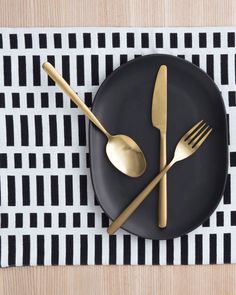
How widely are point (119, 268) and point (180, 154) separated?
6.2 inches

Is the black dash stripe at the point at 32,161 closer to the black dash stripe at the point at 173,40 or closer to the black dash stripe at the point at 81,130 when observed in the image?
the black dash stripe at the point at 81,130

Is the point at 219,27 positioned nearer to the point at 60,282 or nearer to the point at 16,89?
the point at 16,89

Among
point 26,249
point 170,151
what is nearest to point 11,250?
point 26,249

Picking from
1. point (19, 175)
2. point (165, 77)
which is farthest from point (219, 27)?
point (19, 175)

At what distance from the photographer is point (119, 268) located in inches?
23.3

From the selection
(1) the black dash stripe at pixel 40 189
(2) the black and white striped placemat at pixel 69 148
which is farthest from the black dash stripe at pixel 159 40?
(1) the black dash stripe at pixel 40 189

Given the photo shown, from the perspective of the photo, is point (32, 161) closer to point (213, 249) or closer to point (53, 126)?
point (53, 126)

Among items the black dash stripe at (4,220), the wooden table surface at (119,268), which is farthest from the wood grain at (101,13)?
the black dash stripe at (4,220)

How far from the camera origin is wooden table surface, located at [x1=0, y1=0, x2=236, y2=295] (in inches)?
22.8

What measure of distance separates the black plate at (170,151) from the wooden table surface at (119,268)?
2.3 inches

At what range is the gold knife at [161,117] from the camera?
57 centimetres

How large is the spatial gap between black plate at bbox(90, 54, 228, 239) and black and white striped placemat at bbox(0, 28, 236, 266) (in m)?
0.02

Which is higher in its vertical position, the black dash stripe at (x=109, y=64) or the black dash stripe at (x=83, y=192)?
the black dash stripe at (x=109, y=64)

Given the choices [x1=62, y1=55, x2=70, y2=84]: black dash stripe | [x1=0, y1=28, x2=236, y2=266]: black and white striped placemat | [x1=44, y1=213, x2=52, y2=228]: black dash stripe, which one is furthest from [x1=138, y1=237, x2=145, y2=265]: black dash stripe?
[x1=62, y1=55, x2=70, y2=84]: black dash stripe
